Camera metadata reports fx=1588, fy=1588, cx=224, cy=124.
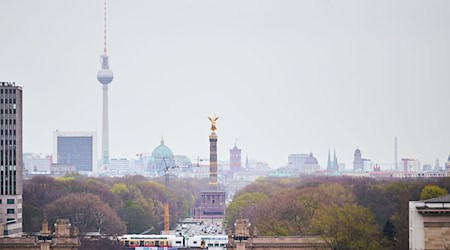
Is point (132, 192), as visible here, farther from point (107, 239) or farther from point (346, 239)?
point (346, 239)

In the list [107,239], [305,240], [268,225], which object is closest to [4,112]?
[107,239]

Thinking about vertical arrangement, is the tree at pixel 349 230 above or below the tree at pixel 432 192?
below

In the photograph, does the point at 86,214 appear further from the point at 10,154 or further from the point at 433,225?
the point at 433,225

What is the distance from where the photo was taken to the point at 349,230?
92.4m

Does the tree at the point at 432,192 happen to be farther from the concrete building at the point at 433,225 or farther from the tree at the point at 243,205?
the concrete building at the point at 433,225

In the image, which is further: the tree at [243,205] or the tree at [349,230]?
the tree at [243,205]

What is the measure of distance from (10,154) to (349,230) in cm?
3211

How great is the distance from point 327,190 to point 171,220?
50298mm

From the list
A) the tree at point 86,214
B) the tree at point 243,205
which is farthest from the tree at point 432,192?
the tree at point 243,205

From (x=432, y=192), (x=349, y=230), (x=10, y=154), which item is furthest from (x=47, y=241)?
(x=432, y=192)


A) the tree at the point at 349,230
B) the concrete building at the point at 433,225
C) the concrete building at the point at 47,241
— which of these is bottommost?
the concrete building at the point at 47,241

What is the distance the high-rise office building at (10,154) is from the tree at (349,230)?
995 inches

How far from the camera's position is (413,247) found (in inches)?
2569

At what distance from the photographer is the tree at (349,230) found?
296 ft
